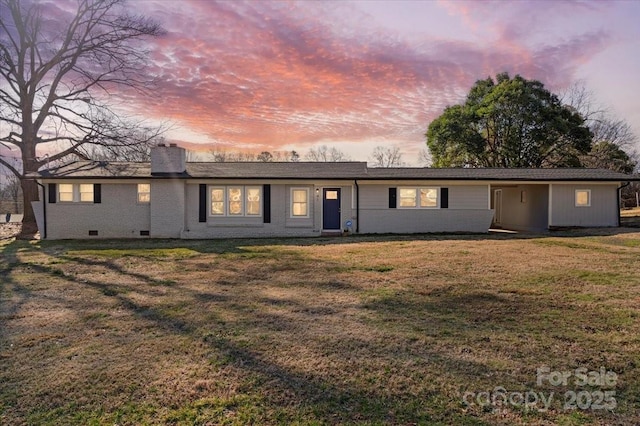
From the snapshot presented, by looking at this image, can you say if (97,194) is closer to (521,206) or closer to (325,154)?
(521,206)

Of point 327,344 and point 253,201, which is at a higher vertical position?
point 253,201

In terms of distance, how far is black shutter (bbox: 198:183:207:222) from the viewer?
1620cm

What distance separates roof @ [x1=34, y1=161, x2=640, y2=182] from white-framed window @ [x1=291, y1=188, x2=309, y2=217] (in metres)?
0.69

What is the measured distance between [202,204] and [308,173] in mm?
4599

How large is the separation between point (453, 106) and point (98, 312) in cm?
3012

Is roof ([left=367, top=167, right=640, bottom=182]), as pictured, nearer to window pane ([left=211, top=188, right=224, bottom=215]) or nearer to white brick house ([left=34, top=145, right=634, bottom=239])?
white brick house ([left=34, top=145, right=634, bottom=239])

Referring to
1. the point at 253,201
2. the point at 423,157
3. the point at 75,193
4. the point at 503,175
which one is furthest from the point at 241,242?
the point at 423,157

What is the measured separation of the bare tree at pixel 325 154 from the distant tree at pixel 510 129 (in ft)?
89.3

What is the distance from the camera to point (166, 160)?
16.5 metres

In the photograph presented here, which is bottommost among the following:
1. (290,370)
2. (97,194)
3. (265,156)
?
(290,370)

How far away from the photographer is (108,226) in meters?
16.4

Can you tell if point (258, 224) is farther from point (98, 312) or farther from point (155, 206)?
point (98, 312)

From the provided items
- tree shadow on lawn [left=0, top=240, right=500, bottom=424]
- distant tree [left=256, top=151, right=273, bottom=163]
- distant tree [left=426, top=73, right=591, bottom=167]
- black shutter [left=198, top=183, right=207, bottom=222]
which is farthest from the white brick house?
distant tree [left=256, top=151, right=273, bottom=163]

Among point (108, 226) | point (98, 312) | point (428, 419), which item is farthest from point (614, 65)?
point (108, 226)
